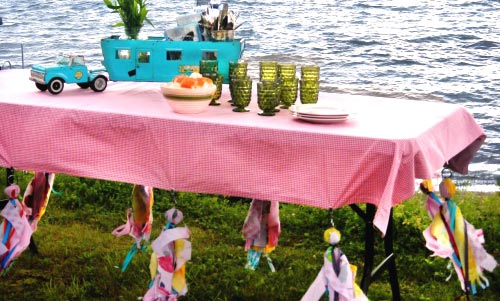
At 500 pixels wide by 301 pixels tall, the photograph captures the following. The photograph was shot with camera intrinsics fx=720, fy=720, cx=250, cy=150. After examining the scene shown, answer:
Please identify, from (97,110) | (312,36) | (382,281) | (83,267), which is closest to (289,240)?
(382,281)

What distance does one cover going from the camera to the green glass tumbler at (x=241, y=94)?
226 cm

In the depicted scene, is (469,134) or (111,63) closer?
(469,134)

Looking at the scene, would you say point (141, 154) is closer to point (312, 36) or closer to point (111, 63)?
point (111, 63)

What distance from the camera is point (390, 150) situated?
6.15 feet

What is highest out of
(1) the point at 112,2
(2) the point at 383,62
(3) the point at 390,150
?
(1) the point at 112,2

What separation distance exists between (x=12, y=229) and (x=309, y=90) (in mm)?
1162

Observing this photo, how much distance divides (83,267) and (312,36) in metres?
7.02

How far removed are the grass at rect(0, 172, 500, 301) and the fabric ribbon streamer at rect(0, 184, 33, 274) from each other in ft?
1.42

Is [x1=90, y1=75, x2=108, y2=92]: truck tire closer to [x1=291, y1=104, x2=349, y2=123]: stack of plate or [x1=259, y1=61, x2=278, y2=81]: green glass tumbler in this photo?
[x1=259, y1=61, x2=278, y2=81]: green glass tumbler

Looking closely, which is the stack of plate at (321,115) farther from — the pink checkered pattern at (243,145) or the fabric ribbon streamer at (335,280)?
the fabric ribbon streamer at (335,280)

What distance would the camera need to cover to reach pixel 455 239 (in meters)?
2.35

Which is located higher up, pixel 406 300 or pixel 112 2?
pixel 112 2

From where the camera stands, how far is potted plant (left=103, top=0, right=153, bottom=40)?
2.63 metres

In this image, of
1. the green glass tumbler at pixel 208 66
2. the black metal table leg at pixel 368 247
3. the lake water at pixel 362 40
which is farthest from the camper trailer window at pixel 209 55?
the lake water at pixel 362 40
